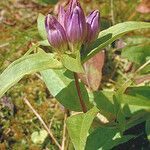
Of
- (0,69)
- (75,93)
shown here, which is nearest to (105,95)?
(75,93)

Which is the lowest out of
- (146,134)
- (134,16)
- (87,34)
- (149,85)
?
(146,134)

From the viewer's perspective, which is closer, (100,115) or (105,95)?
(105,95)

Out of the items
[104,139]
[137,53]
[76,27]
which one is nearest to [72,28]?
[76,27]

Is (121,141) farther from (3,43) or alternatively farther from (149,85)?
(3,43)

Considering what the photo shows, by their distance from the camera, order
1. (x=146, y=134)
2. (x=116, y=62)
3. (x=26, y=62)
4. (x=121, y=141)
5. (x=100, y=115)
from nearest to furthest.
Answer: (x=26, y=62) → (x=121, y=141) → (x=146, y=134) → (x=100, y=115) → (x=116, y=62)

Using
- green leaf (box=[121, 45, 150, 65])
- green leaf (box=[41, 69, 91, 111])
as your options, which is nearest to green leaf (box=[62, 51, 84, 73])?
green leaf (box=[41, 69, 91, 111])

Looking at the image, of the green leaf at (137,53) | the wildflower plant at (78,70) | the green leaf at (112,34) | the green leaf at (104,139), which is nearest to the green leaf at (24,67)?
the wildflower plant at (78,70)

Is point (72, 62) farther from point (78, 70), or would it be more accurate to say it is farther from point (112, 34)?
point (112, 34)
